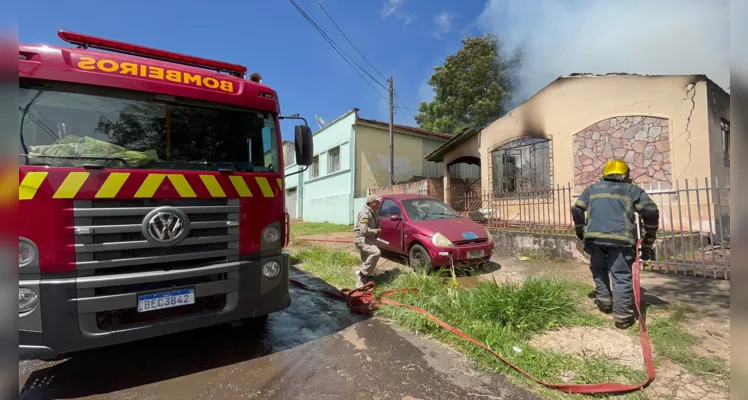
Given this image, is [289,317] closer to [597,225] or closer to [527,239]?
[597,225]

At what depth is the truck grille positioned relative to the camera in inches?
96.7

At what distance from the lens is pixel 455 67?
23.2 m

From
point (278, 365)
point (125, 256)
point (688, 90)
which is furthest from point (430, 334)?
point (688, 90)

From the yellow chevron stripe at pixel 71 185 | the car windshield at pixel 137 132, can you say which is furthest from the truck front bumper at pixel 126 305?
the car windshield at pixel 137 132

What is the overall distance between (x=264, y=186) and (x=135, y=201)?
101 centimetres

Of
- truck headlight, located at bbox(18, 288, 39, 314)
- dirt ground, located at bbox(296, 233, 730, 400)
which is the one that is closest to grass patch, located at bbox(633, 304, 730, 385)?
dirt ground, located at bbox(296, 233, 730, 400)

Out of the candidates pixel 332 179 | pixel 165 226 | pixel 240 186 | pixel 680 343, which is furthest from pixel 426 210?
pixel 332 179

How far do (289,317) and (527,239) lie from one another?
5575mm

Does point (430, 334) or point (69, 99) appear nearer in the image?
point (69, 99)

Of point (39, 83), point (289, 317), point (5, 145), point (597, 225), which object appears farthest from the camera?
point (289, 317)

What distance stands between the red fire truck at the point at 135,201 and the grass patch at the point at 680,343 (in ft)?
11.5

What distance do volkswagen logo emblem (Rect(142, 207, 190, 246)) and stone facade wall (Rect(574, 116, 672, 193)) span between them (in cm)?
945

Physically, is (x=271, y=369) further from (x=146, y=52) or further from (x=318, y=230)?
(x=318, y=230)

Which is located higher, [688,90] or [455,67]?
[455,67]
